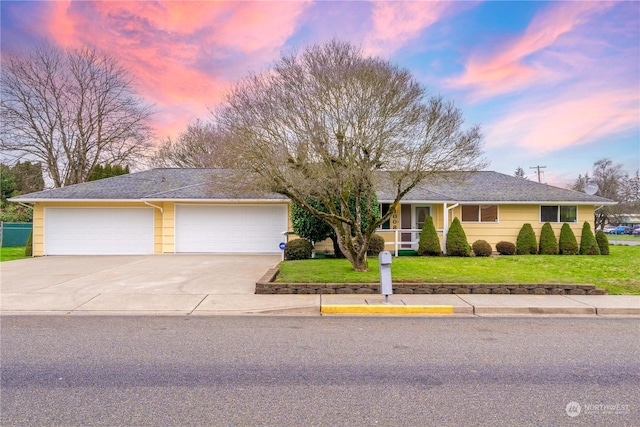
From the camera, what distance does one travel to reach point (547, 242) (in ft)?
53.3

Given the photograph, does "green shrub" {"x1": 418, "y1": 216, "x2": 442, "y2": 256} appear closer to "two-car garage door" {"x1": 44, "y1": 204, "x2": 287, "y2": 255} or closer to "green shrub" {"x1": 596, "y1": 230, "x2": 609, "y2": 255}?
"two-car garage door" {"x1": 44, "y1": 204, "x2": 287, "y2": 255}

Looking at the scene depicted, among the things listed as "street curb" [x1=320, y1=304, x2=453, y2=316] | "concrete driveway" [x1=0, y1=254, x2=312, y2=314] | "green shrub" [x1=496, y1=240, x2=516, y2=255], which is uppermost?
"green shrub" [x1=496, y1=240, x2=516, y2=255]

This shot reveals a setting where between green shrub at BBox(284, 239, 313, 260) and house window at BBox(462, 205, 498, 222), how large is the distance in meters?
8.13

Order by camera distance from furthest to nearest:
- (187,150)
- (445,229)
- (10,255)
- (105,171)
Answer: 1. (187,150)
2. (105,171)
3. (10,255)
4. (445,229)

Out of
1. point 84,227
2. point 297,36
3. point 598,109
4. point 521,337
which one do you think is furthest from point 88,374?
point 598,109

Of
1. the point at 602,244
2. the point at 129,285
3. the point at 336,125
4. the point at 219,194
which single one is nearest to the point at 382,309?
Answer: the point at 336,125

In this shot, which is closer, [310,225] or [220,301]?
[220,301]

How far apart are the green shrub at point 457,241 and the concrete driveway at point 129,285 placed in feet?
25.7

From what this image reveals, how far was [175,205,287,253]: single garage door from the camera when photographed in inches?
651

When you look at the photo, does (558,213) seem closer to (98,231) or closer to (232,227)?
(232,227)

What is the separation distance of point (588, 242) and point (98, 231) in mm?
Answer: 22459

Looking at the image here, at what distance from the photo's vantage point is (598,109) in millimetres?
14969

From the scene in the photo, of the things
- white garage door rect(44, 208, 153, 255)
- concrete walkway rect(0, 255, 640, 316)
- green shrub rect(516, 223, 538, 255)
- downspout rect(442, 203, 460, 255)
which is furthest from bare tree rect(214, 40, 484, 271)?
white garage door rect(44, 208, 153, 255)

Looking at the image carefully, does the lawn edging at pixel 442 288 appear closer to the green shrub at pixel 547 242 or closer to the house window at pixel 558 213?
the green shrub at pixel 547 242
